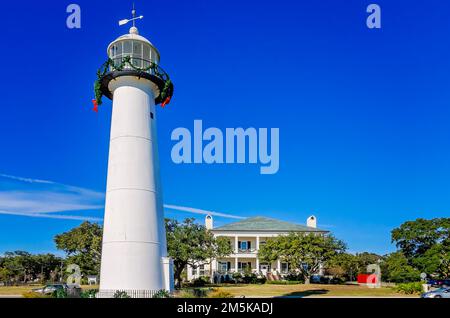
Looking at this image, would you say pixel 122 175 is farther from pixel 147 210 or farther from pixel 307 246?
pixel 307 246

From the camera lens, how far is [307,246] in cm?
4797

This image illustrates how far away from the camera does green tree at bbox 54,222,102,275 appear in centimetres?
5075

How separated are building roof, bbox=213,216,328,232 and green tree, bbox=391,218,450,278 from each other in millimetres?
15577

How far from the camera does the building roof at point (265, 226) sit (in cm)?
6245

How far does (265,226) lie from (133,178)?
1804 inches

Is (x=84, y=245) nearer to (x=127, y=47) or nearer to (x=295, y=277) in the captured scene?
(x=295, y=277)

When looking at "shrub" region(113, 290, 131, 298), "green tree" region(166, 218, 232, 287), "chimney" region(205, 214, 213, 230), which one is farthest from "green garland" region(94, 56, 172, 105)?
"chimney" region(205, 214, 213, 230)

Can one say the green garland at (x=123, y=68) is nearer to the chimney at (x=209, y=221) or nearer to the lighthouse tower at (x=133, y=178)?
the lighthouse tower at (x=133, y=178)

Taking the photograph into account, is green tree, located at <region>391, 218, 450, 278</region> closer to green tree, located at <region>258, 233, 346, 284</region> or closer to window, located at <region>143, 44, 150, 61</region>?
green tree, located at <region>258, 233, 346, 284</region>

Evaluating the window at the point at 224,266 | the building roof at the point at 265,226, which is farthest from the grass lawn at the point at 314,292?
the building roof at the point at 265,226

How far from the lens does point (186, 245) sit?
42250 mm

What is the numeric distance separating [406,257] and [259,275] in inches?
747

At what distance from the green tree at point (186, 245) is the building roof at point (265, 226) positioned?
1806 centimetres
